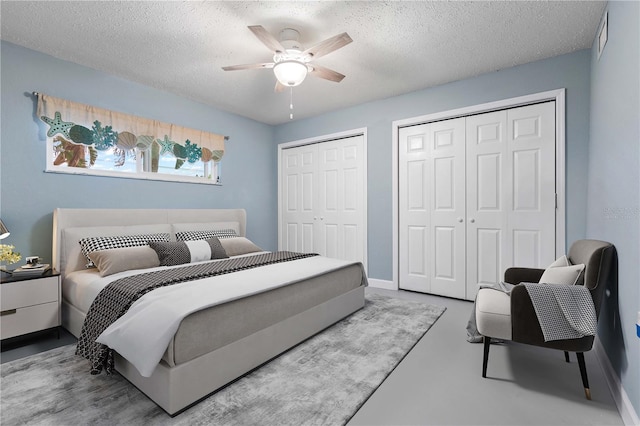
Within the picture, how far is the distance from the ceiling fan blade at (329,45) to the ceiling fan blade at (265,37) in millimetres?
220

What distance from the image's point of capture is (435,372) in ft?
6.84

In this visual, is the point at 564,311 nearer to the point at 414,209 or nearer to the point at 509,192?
the point at 509,192

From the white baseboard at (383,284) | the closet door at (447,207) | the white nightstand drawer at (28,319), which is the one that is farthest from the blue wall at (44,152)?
the closet door at (447,207)

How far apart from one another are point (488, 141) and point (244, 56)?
282cm

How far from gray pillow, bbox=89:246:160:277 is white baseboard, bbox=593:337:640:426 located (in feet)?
11.2

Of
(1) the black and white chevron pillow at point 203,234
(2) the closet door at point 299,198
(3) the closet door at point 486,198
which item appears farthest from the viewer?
(2) the closet door at point 299,198

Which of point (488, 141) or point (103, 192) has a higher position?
point (488, 141)

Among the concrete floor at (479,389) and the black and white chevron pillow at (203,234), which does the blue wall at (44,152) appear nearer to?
the black and white chevron pillow at (203,234)

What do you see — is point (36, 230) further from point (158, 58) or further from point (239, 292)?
point (239, 292)

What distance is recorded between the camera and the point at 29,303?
249cm

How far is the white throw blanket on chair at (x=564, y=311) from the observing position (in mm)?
1729

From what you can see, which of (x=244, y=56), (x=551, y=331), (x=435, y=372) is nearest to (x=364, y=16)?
(x=244, y=56)

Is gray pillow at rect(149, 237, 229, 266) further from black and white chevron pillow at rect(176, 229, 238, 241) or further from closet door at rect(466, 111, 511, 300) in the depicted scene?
closet door at rect(466, 111, 511, 300)

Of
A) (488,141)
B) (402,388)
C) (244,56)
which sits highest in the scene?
(244,56)
